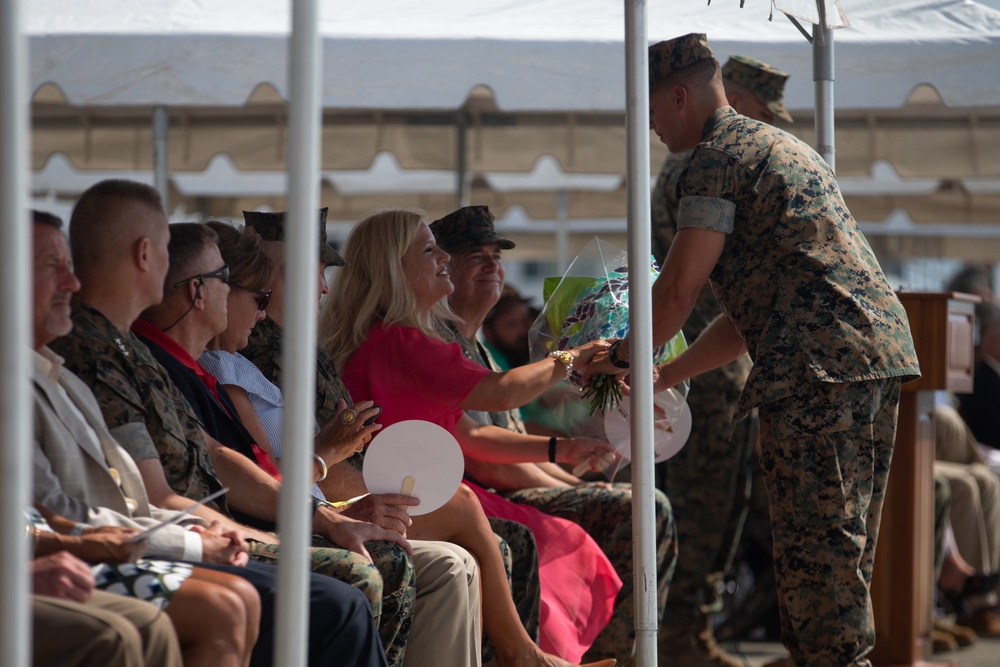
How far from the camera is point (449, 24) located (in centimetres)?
531

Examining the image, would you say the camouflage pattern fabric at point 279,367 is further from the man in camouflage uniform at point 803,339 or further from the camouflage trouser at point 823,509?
the camouflage trouser at point 823,509

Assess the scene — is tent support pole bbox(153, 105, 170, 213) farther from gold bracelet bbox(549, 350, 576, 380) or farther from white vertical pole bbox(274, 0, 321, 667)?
white vertical pole bbox(274, 0, 321, 667)

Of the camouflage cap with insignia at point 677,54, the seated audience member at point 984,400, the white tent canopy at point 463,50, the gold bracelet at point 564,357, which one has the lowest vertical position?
the seated audience member at point 984,400

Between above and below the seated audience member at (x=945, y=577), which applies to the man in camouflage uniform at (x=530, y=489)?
above

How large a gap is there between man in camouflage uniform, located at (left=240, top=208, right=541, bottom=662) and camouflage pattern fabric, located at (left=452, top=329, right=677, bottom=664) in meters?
0.47

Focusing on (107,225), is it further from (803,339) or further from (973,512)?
(973,512)

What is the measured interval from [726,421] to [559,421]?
926 mm

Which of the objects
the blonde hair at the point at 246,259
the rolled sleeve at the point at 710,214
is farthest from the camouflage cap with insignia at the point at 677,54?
the blonde hair at the point at 246,259

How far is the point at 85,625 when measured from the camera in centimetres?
200

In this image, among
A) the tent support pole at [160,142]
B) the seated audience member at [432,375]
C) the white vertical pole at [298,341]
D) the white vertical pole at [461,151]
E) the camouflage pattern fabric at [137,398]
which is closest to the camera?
the white vertical pole at [298,341]

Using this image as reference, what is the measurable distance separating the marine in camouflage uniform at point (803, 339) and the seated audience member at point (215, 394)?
32.9 inches

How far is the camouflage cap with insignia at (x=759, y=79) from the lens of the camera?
15.8 feet

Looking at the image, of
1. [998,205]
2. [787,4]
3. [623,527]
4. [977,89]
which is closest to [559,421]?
[623,527]

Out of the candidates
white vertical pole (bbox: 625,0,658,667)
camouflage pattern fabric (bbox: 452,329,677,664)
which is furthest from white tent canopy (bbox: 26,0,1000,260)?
white vertical pole (bbox: 625,0,658,667)
